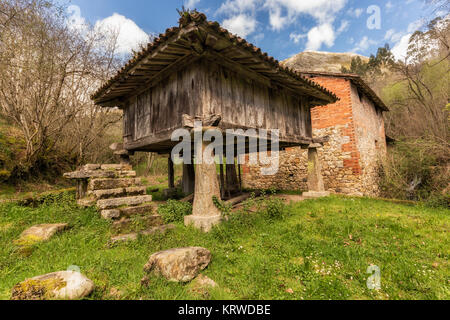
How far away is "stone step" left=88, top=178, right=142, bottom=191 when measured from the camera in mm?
4423

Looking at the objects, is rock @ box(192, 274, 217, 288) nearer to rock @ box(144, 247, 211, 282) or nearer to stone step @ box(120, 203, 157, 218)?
rock @ box(144, 247, 211, 282)

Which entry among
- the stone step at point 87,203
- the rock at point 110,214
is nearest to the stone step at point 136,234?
the rock at point 110,214

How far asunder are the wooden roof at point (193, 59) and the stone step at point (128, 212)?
9.34ft

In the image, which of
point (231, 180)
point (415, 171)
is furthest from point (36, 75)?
point (415, 171)

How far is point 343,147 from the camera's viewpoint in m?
8.84

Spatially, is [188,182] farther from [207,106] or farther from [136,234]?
[207,106]

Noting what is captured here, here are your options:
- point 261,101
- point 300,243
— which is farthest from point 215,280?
point 261,101

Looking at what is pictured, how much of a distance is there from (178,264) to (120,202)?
2497 mm

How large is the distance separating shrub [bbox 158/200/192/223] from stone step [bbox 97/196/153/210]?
0.43m

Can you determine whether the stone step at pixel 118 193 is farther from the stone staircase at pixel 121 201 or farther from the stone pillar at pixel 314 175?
the stone pillar at pixel 314 175

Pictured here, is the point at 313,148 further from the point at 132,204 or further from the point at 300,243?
the point at 132,204

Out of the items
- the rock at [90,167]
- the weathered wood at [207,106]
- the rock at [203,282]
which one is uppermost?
the weathered wood at [207,106]

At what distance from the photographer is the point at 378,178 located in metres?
10.2

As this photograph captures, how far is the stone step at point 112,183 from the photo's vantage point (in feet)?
14.5
